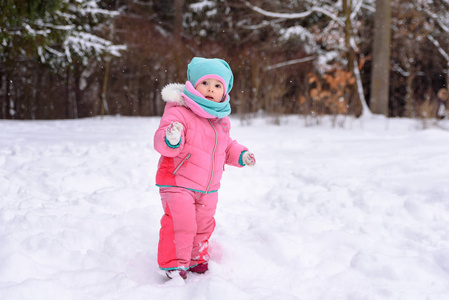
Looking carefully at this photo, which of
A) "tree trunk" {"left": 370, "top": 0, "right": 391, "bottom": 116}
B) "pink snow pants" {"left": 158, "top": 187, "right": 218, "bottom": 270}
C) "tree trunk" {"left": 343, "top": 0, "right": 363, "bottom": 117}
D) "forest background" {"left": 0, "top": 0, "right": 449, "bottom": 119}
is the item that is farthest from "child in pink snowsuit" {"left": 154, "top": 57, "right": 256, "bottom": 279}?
"tree trunk" {"left": 370, "top": 0, "right": 391, "bottom": 116}

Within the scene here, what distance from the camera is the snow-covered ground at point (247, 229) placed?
1904 millimetres

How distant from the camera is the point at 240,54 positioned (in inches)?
636

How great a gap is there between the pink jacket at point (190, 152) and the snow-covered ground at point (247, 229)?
538mm

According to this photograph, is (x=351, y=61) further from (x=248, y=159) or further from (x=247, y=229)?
(x=248, y=159)

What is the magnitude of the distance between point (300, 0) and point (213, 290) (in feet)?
47.3

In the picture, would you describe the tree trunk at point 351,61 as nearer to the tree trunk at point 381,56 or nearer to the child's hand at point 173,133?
the tree trunk at point 381,56

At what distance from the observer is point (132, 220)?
9.48ft

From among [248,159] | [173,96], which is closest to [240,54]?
[248,159]

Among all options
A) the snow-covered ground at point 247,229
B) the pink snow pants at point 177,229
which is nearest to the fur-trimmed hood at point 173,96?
the pink snow pants at point 177,229

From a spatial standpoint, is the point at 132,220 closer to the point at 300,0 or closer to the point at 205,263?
the point at 205,263

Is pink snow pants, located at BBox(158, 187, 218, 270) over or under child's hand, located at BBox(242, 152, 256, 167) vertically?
under

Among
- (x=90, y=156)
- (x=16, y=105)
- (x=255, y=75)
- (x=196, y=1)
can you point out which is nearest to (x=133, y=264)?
(x=90, y=156)

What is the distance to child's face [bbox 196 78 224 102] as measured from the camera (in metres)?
2.24

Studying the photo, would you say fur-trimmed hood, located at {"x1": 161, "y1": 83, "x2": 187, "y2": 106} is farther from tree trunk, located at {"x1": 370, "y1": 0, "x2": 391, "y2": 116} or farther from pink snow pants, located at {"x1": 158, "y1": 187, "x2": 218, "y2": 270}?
tree trunk, located at {"x1": 370, "y1": 0, "x2": 391, "y2": 116}
